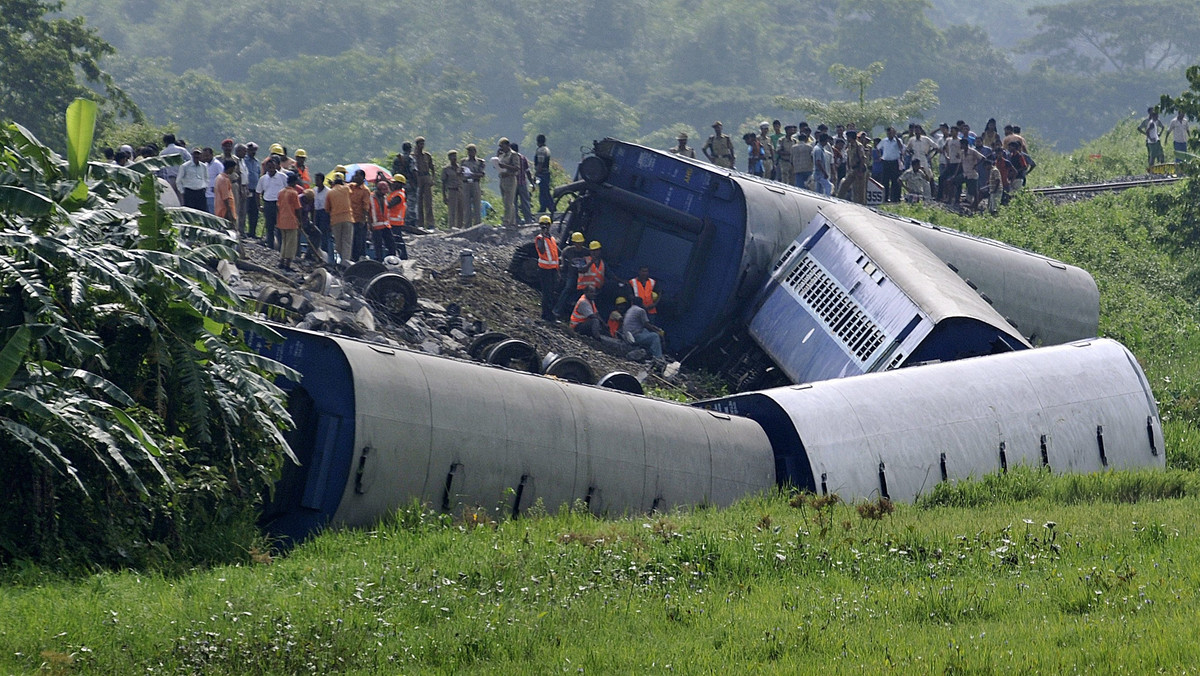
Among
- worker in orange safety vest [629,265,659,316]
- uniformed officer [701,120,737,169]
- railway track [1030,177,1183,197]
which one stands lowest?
worker in orange safety vest [629,265,659,316]

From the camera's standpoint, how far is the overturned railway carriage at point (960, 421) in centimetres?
1368

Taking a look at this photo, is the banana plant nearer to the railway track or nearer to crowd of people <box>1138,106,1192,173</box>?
the railway track

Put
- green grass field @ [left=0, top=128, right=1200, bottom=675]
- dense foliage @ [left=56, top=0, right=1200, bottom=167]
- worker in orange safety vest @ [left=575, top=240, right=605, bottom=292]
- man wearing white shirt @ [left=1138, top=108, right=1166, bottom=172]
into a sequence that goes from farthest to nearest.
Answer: dense foliage @ [left=56, top=0, right=1200, bottom=167], man wearing white shirt @ [left=1138, top=108, right=1166, bottom=172], worker in orange safety vest @ [left=575, top=240, right=605, bottom=292], green grass field @ [left=0, top=128, right=1200, bottom=675]

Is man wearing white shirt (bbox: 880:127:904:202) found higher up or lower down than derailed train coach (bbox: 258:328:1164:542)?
higher up

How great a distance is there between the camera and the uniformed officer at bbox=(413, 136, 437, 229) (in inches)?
1023

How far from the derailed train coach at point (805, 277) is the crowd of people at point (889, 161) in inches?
237

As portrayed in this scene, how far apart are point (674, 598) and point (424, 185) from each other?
58.1 feet

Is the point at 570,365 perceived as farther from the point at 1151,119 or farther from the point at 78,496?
the point at 1151,119

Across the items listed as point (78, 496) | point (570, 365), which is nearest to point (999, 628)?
point (78, 496)

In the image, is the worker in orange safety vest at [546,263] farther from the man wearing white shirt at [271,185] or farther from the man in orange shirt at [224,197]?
the man in orange shirt at [224,197]

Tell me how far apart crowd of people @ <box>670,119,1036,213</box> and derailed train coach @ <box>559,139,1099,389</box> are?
6012 millimetres

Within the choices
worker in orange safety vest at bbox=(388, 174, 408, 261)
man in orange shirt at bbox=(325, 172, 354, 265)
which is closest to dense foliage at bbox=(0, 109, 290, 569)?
man in orange shirt at bbox=(325, 172, 354, 265)

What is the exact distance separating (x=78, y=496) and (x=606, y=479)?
4620 mm

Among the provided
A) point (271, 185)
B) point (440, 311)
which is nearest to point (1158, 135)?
point (440, 311)
